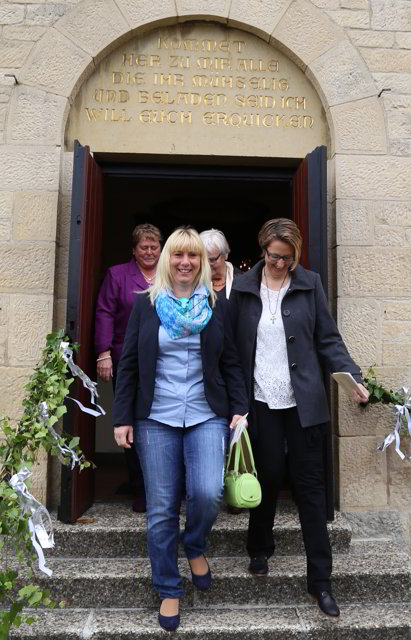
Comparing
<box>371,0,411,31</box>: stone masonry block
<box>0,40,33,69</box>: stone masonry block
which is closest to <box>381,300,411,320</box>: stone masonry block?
<box>371,0,411,31</box>: stone masonry block

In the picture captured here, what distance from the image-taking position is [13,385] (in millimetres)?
3789

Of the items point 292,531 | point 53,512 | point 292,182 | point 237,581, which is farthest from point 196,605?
point 292,182

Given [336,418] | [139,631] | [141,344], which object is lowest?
[139,631]

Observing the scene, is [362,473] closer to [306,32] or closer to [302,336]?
[302,336]

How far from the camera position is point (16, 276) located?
386 cm

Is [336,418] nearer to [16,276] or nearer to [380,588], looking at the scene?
[380,588]

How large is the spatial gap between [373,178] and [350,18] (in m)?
1.18

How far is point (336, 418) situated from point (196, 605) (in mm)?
1551

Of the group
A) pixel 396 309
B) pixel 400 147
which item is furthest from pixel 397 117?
pixel 396 309

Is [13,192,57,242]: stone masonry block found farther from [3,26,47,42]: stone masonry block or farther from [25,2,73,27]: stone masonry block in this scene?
[25,2,73,27]: stone masonry block

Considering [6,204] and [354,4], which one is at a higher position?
[354,4]

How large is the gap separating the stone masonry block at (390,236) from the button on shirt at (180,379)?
6.22ft

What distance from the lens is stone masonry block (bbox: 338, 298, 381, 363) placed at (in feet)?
12.8

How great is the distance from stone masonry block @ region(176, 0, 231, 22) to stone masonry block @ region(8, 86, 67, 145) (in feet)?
3.63
